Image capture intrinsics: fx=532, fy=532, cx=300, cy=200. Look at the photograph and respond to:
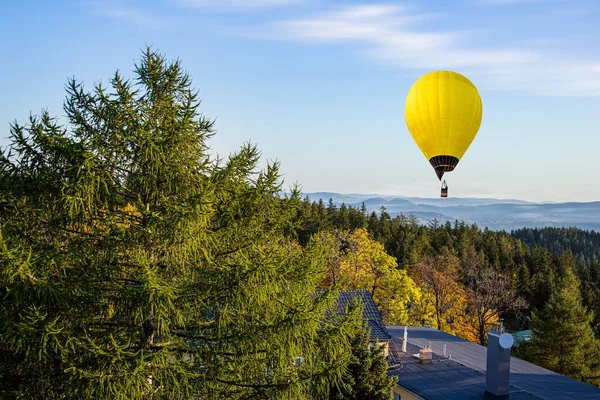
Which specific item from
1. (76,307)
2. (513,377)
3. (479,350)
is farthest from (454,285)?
(76,307)

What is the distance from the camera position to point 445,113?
2033 centimetres

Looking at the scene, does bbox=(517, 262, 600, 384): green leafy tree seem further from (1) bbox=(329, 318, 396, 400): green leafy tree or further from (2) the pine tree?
(1) bbox=(329, 318, 396, 400): green leafy tree

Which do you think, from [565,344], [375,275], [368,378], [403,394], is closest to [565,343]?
[565,344]

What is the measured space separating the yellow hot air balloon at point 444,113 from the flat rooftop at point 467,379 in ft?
25.3

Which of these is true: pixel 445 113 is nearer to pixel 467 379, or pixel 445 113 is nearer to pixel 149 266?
pixel 467 379

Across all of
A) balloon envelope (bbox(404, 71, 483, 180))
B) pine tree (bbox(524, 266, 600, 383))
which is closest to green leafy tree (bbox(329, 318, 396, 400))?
balloon envelope (bbox(404, 71, 483, 180))

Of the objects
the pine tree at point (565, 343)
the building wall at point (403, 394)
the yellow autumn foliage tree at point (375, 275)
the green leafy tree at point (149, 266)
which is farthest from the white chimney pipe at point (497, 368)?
the yellow autumn foliage tree at point (375, 275)

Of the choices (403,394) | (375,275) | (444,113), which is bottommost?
(403,394)

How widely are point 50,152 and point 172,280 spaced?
2.48 m

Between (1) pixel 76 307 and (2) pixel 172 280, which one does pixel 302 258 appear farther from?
(1) pixel 76 307

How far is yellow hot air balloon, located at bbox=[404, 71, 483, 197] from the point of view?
20312mm

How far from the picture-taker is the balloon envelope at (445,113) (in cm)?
2031

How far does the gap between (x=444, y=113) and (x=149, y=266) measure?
625 inches

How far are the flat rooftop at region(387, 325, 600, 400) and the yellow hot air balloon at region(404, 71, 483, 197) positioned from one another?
7699 mm
